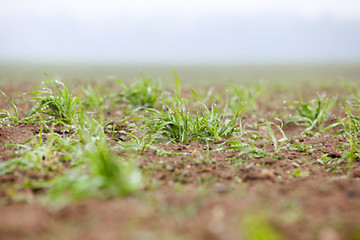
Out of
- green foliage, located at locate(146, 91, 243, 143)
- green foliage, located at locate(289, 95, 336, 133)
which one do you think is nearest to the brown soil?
green foliage, located at locate(146, 91, 243, 143)

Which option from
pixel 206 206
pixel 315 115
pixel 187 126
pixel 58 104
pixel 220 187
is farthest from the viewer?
pixel 315 115

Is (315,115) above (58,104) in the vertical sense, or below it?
below

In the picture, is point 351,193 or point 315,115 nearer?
point 351,193

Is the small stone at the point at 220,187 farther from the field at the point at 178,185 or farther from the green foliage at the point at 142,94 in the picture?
the green foliage at the point at 142,94

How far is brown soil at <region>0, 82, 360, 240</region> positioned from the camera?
1504 mm

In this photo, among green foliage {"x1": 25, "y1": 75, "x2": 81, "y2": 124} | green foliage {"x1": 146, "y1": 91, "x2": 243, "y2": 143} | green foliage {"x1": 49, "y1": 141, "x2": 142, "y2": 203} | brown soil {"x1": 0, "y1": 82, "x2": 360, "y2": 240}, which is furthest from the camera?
green foliage {"x1": 25, "y1": 75, "x2": 81, "y2": 124}

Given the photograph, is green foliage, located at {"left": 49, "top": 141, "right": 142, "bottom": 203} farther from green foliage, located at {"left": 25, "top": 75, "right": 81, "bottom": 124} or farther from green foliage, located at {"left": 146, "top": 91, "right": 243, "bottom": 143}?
green foliage, located at {"left": 25, "top": 75, "right": 81, "bottom": 124}

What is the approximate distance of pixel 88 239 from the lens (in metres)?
1.45

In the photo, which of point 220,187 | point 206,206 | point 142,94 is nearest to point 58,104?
point 142,94

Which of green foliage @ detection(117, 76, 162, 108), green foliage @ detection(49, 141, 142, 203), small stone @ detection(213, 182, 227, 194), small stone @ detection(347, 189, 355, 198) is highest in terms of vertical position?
green foliage @ detection(117, 76, 162, 108)

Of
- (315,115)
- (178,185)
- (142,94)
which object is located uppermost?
(142,94)

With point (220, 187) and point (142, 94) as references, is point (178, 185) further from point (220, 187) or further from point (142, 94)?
point (142, 94)

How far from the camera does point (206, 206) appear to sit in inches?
67.6

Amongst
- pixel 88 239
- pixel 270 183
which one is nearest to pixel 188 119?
pixel 270 183
